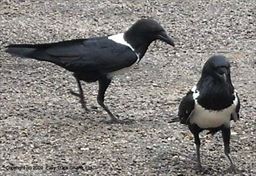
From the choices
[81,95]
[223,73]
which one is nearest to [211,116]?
[223,73]

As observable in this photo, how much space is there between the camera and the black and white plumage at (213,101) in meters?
5.35

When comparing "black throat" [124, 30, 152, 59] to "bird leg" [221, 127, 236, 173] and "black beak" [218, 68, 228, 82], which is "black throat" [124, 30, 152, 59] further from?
"black beak" [218, 68, 228, 82]

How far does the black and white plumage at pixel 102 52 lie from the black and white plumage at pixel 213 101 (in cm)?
134

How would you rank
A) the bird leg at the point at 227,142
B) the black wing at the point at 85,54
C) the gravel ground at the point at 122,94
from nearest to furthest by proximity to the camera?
the bird leg at the point at 227,142, the gravel ground at the point at 122,94, the black wing at the point at 85,54

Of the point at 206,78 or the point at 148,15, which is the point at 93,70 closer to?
the point at 206,78

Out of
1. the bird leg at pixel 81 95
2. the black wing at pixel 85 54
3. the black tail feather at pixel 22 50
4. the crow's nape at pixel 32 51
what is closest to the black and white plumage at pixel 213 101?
the black wing at pixel 85 54

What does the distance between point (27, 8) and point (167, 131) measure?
4971mm

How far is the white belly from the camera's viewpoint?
5.43 m

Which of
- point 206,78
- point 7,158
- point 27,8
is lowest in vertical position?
point 27,8

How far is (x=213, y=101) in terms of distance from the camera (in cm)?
536

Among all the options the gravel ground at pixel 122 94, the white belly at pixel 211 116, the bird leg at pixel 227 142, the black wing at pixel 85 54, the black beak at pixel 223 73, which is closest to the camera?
the black beak at pixel 223 73

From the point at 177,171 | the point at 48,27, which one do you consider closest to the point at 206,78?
the point at 177,171

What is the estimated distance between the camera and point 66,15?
10.7 metres

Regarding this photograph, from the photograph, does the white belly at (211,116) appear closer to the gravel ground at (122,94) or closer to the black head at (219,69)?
the black head at (219,69)
